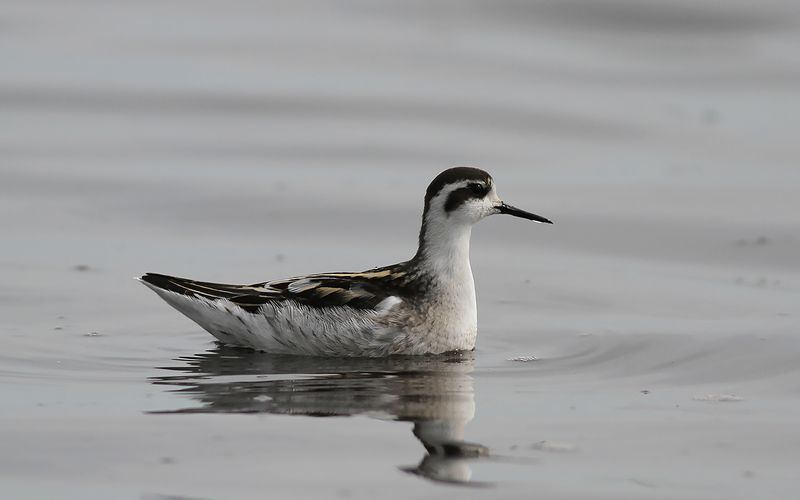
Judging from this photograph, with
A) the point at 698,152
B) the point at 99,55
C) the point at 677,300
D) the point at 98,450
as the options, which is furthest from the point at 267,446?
the point at 99,55

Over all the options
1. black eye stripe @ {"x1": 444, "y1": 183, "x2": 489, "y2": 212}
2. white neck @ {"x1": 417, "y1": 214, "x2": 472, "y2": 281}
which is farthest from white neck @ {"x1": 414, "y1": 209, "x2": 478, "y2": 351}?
black eye stripe @ {"x1": 444, "y1": 183, "x2": 489, "y2": 212}

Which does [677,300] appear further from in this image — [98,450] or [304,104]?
[304,104]

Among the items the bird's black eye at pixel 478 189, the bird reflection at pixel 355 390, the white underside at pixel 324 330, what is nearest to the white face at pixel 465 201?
the bird's black eye at pixel 478 189

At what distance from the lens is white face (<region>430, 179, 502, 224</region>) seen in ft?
39.5

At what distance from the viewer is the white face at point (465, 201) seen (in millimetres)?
12055

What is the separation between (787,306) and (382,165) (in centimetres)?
590

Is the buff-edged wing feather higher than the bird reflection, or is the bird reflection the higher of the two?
the buff-edged wing feather

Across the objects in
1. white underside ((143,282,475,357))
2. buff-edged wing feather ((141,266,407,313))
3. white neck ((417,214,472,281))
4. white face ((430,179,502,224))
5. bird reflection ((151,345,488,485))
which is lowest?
bird reflection ((151,345,488,485))

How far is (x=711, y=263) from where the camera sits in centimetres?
1438

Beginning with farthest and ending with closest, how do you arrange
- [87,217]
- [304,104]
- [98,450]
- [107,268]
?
[304,104] < [87,217] < [107,268] < [98,450]

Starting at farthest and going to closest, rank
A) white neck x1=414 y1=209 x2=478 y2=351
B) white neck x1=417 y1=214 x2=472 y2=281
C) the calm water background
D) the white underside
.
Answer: white neck x1=417 y1=214 x2=472 y2=281 → white neck x1=414 y1=209 x2=478 y2=351 → the white underside → the calm water background

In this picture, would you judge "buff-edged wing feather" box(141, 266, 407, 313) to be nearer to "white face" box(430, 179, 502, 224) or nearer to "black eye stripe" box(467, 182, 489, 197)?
"white face" box(430, 179, 502, 224)

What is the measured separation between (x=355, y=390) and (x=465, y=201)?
2.44 metres

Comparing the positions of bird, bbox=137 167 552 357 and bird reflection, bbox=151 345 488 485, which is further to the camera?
bird, bbox=137 167 552 357
